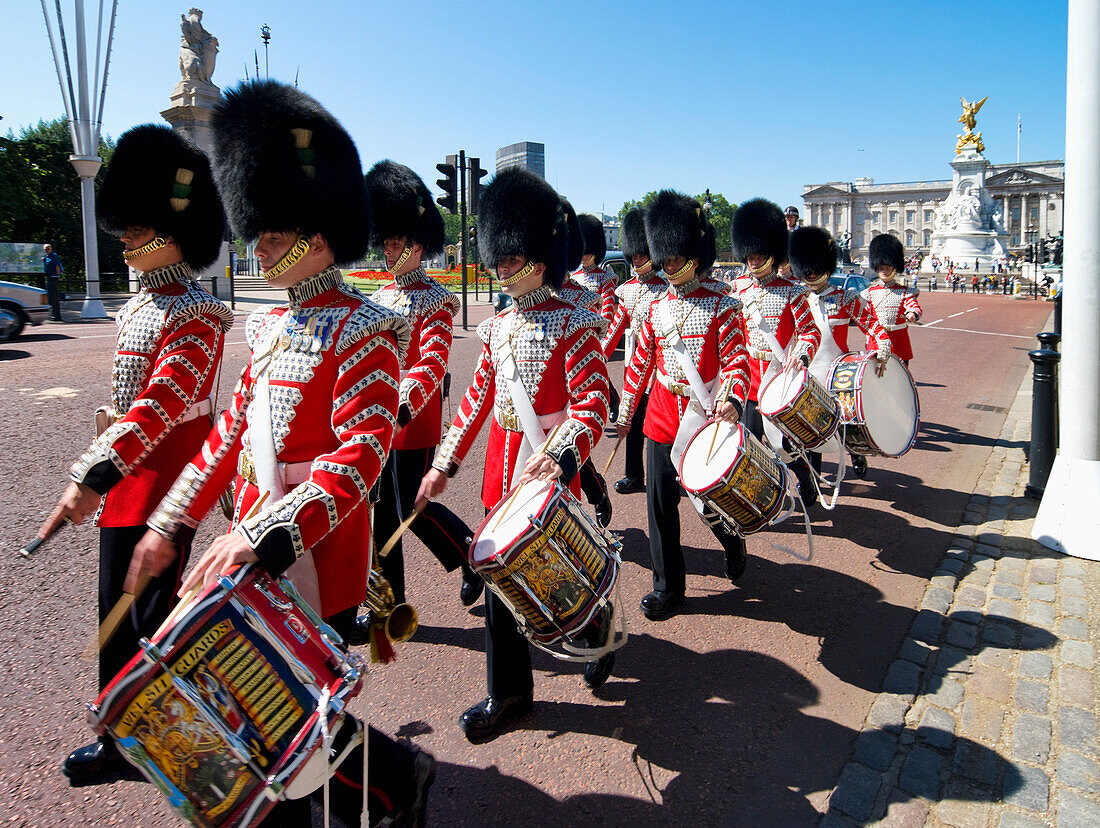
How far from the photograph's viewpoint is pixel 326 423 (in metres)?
2.38

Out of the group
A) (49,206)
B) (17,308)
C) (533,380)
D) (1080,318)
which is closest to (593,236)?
(1080,318)

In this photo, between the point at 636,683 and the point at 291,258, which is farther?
the point at 636,683

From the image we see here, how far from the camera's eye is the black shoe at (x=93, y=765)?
2.83 metres

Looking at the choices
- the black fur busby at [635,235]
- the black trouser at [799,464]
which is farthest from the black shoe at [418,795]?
the black fur busby at [635,235]

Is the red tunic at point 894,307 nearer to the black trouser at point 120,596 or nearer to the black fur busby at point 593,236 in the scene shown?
the black fur busby at point 593,236

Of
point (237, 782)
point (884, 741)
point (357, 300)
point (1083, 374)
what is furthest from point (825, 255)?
point (237, 782)

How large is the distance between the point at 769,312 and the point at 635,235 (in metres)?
3.23

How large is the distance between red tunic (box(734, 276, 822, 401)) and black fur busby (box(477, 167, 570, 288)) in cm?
303

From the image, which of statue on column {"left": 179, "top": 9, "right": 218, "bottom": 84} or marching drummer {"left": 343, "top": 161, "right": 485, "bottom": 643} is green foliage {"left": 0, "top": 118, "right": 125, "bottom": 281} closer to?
statue on column {"left": 179, "top": 9, "right": 218, "bottom": 84}

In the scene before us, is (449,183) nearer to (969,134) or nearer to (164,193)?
(164,193)

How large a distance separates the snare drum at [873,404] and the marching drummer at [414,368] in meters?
2.89

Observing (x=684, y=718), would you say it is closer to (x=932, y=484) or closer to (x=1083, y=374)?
(x=1083, y=374)

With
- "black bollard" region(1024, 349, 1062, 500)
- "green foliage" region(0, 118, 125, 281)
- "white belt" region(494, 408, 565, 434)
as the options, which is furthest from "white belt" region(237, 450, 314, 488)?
"green foliage" region(0, 118, 125, 281)

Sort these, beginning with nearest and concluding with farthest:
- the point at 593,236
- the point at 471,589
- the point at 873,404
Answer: the point at 471,589
the point at 873,404
the point at 593,236
